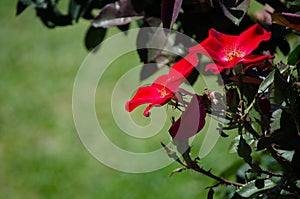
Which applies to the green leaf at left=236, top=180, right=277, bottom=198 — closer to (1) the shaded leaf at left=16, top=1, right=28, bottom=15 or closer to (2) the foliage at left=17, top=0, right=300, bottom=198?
(2) the foliage at left=17, top=0, right=300, bottom=198

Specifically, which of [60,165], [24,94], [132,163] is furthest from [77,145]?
[24,94]

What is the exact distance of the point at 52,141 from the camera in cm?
346

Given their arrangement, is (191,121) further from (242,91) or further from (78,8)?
(78,8)

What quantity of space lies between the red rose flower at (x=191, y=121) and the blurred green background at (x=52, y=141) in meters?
1.79

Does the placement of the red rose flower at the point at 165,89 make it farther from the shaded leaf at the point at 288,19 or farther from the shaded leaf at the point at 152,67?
the shaded leaf at the point at 152,67

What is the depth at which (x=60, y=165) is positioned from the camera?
327 centimetres

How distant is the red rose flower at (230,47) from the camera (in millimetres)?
910

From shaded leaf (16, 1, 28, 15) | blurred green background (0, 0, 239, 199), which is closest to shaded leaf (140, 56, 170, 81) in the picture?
shaded leaf (16, 1, 28, 15)

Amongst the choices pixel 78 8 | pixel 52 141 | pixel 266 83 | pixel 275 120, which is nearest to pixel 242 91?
pixel 266 83

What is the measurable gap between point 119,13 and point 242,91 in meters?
0.47

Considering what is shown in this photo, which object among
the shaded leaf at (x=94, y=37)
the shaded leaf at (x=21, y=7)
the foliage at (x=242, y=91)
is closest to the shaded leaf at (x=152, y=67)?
the foliage at (x=242, y=91)

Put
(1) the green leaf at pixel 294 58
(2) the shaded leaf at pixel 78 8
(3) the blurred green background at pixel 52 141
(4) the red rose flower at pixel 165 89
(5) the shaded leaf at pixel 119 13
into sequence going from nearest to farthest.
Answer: (4) the red rose flower at pixel 165 89 < (1) the green leaf at pixel 294 58 < (5) the shaded leaf at pixel 119 13 < (2) the shaded leaf at pixel 78 8 < (3) the blurred green background at pixel 52 141

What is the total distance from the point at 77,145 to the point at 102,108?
1.12ft

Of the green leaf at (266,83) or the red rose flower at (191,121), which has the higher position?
the green leaf at (266,83)
